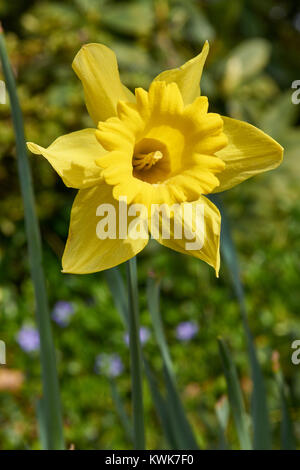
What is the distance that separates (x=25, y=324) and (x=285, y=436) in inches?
46.2

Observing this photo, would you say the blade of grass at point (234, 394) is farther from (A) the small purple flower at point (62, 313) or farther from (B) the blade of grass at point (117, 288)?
(A) the small purple flower at point (62, 313)

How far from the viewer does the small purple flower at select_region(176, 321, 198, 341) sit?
71.2 inches

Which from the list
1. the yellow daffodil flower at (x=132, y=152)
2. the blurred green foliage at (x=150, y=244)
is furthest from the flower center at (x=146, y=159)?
the blurred green foliage at (x=150, y=244)

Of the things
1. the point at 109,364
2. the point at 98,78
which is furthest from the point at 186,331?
the point at 98,78

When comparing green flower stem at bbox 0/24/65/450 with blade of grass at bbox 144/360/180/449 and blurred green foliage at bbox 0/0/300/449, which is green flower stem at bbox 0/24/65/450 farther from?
blurred green foliage at bbox 0/0/300/449

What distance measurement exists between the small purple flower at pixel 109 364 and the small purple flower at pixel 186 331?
8.5 inches

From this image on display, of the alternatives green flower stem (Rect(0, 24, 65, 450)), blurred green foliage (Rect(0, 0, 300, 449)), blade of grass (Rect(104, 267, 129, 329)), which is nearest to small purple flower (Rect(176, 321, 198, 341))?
blurred green foliage (Rect(0, 0, 300, 449))

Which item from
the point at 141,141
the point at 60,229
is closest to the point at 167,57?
the point at 60,229

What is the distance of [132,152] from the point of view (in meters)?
0.64

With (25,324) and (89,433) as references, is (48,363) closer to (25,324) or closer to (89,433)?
(89,433)

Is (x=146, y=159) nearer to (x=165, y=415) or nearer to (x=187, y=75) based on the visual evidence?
(x=187, y=75)

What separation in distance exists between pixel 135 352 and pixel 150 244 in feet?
4.40

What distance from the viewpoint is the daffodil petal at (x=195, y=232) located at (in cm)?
63

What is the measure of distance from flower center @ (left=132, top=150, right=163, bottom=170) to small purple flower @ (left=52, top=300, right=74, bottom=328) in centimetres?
124
